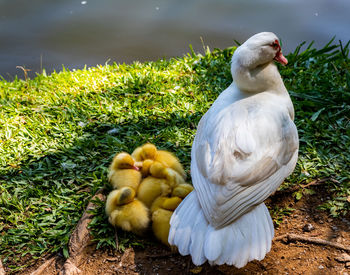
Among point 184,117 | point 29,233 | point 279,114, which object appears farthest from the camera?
point 184,117

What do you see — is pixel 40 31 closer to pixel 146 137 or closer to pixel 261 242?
pixel 146 137

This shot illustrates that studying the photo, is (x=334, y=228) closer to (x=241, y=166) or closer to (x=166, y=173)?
(x=241, y=166)

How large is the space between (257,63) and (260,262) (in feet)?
4.42

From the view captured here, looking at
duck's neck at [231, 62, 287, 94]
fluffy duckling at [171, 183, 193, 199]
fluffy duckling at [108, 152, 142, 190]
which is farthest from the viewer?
fluffy duckling at [108, 152, 142, 190]

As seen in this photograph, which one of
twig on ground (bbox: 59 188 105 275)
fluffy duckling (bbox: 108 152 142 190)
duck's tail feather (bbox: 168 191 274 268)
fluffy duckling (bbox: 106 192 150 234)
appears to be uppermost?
duck's tail feather (bbox: 168 191 274 268)

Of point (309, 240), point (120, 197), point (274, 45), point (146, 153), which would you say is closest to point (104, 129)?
point (146, 153)

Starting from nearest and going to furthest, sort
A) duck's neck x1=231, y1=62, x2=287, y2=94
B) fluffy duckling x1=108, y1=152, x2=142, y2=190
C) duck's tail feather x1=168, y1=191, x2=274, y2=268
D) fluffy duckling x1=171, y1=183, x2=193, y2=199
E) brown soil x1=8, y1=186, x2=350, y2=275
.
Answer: duck's tail feather x1=168, y1=191, x2=274, y2=268 < brown soil x1=8, y1=186, x2=350, y2=275 < duck's neck x1=231, y1=62, x2=287, y2=94 < fluffy duckling x1=171, y1=183, x2=193, y2=199 < fluffy duckling x1=108, y1=152, x2=142, y2=190

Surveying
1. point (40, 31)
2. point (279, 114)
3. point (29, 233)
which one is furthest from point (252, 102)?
point (40, 31)

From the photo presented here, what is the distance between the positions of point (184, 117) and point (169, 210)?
1463 millimetres

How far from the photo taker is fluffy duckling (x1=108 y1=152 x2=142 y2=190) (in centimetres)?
309

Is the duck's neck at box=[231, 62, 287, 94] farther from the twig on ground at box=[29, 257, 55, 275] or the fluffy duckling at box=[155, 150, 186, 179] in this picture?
the twig on ground at box=[29, 257, 55, 275]

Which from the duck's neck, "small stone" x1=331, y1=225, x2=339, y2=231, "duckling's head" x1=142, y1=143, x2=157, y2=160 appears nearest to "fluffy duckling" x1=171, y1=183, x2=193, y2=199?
"duckling's head" x1=142, y1=143, x2=157, y2=160

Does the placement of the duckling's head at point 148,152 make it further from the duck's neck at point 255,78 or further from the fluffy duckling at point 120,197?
the duck's neck at point 255,78

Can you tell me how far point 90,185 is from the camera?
3.39 metres
